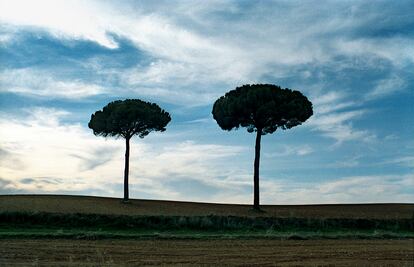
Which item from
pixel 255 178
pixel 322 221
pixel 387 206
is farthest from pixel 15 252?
pixel 387 206

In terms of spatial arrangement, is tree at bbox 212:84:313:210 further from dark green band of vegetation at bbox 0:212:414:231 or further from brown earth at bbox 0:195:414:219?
dark green band of vegetation at bbox 0:212:414:231

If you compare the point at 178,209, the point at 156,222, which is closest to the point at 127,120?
the point at 178,209

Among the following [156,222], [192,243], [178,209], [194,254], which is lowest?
[194,254]

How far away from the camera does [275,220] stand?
38.1 metres

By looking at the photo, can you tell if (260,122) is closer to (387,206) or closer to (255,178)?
(255,178)

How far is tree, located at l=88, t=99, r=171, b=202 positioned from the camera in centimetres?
5612

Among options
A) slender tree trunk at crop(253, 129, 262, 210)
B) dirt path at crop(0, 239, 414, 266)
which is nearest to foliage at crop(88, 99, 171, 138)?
slender tree trunk at crop(253, 129, 262, 210)

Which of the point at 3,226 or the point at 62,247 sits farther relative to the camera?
the point at 3,226

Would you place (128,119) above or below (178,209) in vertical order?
above

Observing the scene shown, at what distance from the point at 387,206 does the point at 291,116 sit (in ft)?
49.2

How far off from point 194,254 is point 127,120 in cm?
3778

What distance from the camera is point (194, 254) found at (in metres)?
19.3

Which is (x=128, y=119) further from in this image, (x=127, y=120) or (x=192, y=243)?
(x=192, y=243)

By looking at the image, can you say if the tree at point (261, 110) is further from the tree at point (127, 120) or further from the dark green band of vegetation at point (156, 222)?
the dark green band of vegetation at point (156, 222)
